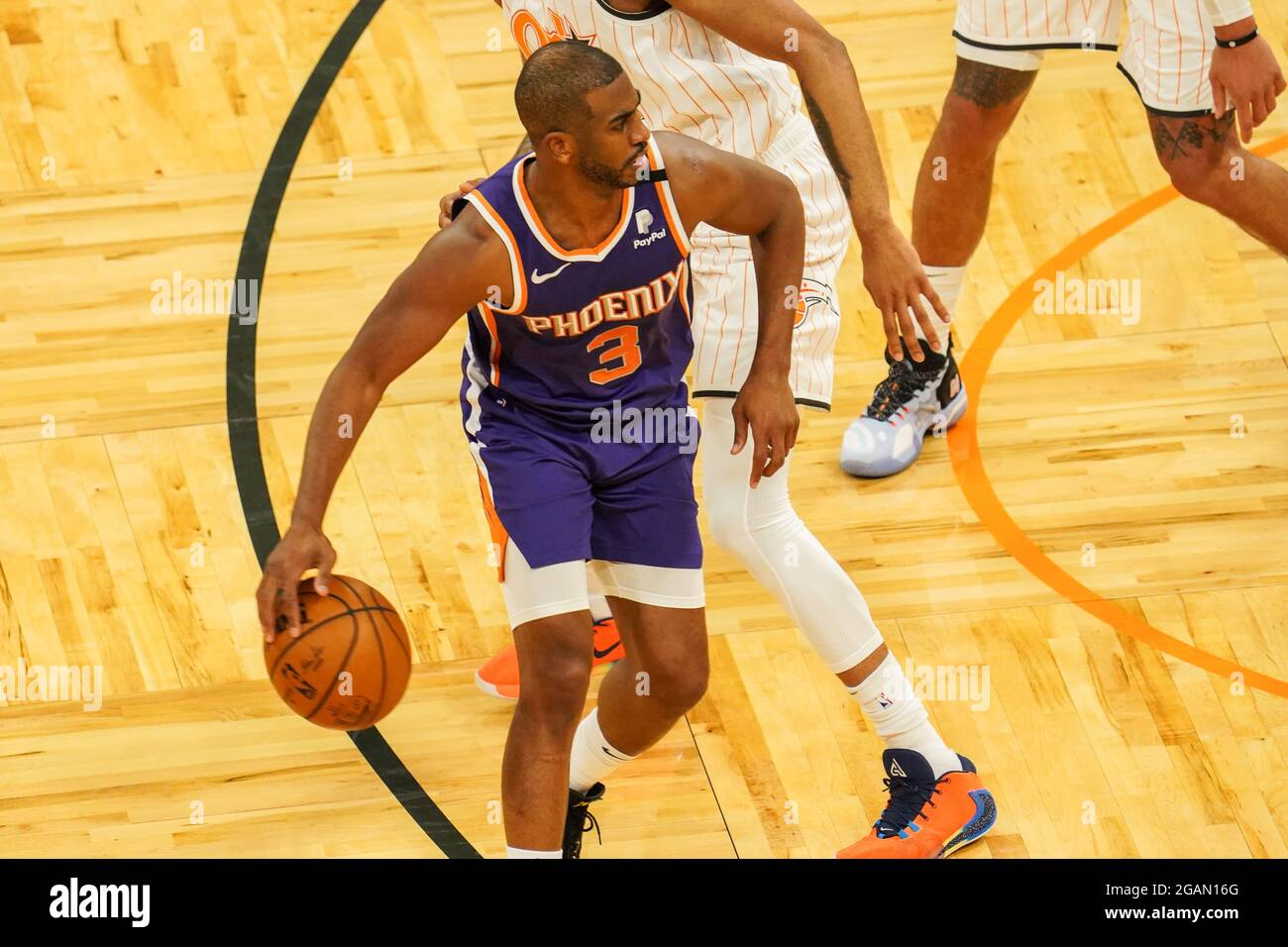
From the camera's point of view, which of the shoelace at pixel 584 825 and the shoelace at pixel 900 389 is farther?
the shoelace at pixel 900 389

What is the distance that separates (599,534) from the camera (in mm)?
4660

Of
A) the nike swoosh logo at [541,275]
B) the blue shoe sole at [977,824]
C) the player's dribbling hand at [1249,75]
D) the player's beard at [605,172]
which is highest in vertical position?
the player's beard at [605,172]

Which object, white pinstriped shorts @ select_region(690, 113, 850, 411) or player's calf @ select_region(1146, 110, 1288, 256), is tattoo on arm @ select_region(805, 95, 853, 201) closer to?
white pinstriped shorts @ select_region(690, 113, 850, 411)

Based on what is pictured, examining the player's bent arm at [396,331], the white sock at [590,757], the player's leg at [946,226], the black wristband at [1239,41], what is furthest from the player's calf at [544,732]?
the black wristband at [1239,41]

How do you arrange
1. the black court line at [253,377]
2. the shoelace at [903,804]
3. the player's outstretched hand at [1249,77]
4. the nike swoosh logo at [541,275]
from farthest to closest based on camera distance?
the player's outstretched hand at [1249,77] < the black court line at [253,377] < the shoelace at [903,804] < the nike swoosh logo at [541,275]

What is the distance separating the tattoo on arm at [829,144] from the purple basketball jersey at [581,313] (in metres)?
0.44

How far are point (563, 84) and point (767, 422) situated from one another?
944 millimetres

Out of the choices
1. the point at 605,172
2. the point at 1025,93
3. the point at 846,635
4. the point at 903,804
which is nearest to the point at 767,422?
the point at 846,635

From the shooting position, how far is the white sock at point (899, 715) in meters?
5.02

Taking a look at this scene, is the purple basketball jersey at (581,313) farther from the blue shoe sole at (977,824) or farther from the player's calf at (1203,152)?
the player's calf at (1203,152)

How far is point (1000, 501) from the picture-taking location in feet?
20.4

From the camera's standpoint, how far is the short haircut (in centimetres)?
422

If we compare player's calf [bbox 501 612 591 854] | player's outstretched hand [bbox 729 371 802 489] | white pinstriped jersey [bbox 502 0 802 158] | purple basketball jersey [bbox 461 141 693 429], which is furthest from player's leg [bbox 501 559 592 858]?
white pinstriped jersey [bbox 502 0 802 158]
